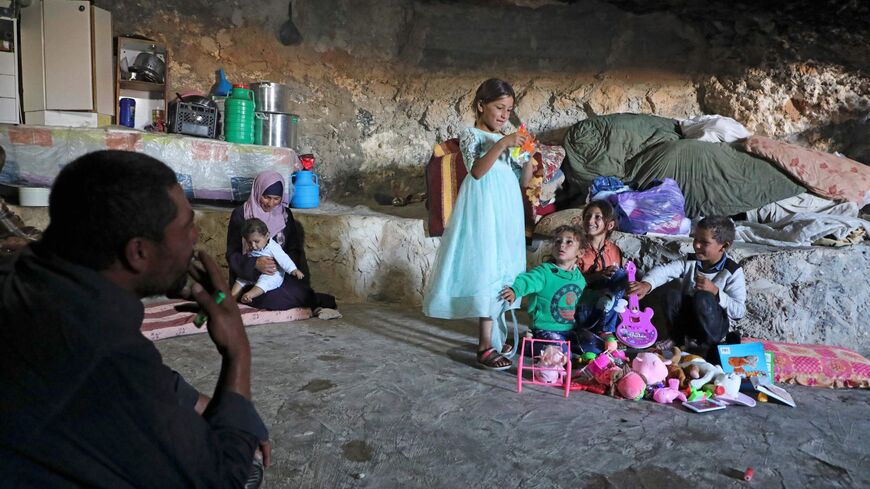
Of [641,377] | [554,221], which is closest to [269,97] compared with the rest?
[554,221]

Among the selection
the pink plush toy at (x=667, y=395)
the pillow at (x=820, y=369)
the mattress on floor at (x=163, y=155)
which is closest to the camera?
the pink plush toy at (x=667, y=395)

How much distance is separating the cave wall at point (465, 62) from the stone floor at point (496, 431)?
3.64 meters

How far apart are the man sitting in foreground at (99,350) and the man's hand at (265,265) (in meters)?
3.07

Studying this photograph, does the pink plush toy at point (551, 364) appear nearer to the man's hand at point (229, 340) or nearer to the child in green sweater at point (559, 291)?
the child in green sweater at point (559, 291)

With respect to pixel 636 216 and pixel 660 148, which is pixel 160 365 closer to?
pixel 636 216

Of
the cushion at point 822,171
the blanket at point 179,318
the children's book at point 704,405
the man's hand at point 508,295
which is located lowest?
the blanket at point 179,318

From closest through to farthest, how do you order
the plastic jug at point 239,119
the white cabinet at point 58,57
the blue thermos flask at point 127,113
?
the white cabinet at point 58,57
the plastic jug at point 239,119
the blue thermos flask at point 127,113

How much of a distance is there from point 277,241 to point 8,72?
3.07 m

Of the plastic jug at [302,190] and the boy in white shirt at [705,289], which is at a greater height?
the plastic jug at [302,190]

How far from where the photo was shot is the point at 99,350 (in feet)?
3.11

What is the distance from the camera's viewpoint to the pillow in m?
3.15

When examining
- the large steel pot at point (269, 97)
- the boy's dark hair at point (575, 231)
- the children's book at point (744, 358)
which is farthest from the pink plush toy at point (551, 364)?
the large steel pot at point (269, 97)

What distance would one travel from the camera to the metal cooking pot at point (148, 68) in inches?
228

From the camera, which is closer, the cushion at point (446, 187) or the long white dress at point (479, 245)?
the long white dress at point (479, 245)
